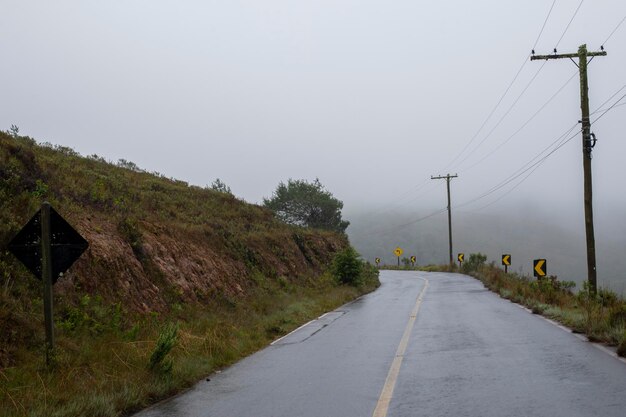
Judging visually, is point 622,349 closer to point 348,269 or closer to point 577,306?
point 577,306

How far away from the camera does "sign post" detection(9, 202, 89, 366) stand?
8039 mm

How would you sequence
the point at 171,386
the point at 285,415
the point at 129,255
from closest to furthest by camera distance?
the point at 285,415
the point at 171,386
the point at 129,255

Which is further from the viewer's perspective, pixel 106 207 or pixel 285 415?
pixel 106 207

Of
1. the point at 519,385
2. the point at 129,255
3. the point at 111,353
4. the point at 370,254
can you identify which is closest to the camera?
the point at 519,385

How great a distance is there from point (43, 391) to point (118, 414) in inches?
40.4

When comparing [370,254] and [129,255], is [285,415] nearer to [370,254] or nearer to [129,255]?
[129,255]

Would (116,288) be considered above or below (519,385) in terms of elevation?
above

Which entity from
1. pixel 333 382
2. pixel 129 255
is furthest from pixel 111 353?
pixel 129 255

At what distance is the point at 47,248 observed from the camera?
8.04 meters

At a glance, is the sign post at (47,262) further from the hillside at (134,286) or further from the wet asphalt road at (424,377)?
the wet asphalt road at (424,377)

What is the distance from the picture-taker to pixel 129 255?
15031 millimetres

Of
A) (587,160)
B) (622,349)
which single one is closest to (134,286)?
(622,349)

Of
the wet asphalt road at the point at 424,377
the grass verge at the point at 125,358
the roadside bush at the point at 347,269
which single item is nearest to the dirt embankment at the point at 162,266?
the grass verge at the point at 125,358

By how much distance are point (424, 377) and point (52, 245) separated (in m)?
5.87
